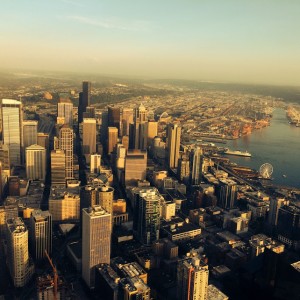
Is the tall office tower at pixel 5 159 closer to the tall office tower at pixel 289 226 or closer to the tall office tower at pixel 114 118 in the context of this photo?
the tall office tower at pixel 114 118

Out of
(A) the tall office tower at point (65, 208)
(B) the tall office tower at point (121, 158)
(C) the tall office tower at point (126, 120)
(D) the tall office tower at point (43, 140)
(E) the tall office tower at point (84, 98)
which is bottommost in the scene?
(A) the tall office tower at point (65, 208)

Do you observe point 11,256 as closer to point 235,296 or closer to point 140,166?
point 235,296

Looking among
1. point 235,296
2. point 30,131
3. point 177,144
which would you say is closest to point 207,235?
point 235,296

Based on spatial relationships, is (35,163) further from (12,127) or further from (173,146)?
(173,146)

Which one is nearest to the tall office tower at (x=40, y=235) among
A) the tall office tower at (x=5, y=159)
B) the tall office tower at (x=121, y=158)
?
the tall office tower at (x=5, y=159)

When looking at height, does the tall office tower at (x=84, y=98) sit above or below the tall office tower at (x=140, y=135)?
above

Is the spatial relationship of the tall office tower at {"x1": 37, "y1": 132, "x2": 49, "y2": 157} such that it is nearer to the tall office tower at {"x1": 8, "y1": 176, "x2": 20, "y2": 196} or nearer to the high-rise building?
the tall office tower at {"x1": 8, "y1": 176, "x2": 20, "y2": 196}
